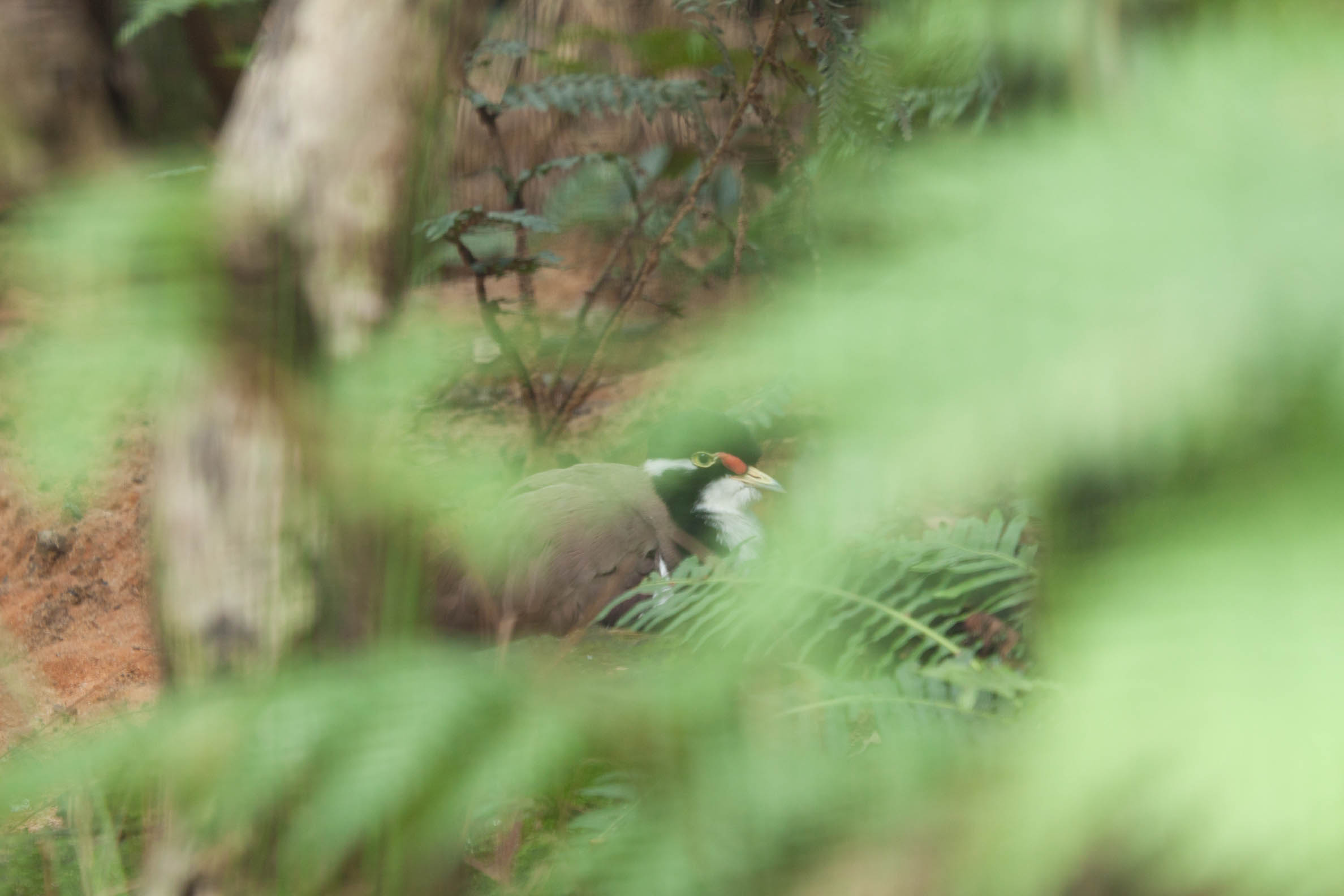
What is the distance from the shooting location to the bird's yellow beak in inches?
96.3

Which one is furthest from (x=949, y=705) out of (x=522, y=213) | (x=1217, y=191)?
(x=522, y=213)

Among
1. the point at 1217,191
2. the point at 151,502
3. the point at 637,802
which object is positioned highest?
the point at 1217,191

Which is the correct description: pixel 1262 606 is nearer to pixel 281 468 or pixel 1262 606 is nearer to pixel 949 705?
pixel 949 705

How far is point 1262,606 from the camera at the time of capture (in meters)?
0.27

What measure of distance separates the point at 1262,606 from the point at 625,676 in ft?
1.55

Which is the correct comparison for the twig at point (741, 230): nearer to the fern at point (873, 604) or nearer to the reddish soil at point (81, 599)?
the fern at point (873, 604)

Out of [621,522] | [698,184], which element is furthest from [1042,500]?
[621,522]

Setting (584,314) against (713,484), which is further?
(713,484)

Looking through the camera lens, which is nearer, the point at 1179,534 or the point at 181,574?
the point at 1179,534

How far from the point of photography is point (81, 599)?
8.93 feet

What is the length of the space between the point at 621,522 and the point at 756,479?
17.3 inches

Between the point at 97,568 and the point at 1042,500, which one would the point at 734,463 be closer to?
the point at 97,568

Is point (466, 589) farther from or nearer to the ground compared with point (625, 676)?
nearer to the ground

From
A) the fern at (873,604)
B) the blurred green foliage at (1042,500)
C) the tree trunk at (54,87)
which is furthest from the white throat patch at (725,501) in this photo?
the tree trunk at (54,87)
